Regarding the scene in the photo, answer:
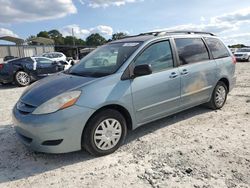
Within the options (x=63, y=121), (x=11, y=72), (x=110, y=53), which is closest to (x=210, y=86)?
(x=110, y=53)

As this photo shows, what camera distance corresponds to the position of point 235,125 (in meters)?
4.90

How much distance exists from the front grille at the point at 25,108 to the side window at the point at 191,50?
268 cm

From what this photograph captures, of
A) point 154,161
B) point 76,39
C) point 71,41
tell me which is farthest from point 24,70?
point 76,39

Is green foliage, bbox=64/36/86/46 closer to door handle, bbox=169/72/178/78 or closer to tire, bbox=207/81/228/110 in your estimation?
tire, bbox=207/81/228/110

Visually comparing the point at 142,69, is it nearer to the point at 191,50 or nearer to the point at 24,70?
the point at 191,50

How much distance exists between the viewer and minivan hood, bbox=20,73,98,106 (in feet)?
12.0

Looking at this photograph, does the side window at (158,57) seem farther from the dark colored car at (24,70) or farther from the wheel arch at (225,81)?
Answer: the dark colored car at (24,70)

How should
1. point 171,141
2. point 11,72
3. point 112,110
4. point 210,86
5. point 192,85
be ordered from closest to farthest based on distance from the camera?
point 112,110, point 171,141, point 192,85, point 210,86, point 11,72

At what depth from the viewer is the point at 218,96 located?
580 cm

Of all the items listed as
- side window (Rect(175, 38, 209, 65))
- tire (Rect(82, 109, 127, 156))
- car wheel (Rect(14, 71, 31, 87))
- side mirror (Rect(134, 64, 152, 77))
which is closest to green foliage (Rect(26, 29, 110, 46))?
car wheel (Rect(14, 71, 31, 87))

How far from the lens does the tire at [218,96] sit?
224 inches

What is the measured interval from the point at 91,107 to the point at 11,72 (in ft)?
29.7

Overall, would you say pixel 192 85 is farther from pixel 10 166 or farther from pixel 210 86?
pixel 10 166

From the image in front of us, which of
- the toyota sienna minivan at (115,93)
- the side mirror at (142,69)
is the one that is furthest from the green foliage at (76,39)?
the side mirror at (142,69)
